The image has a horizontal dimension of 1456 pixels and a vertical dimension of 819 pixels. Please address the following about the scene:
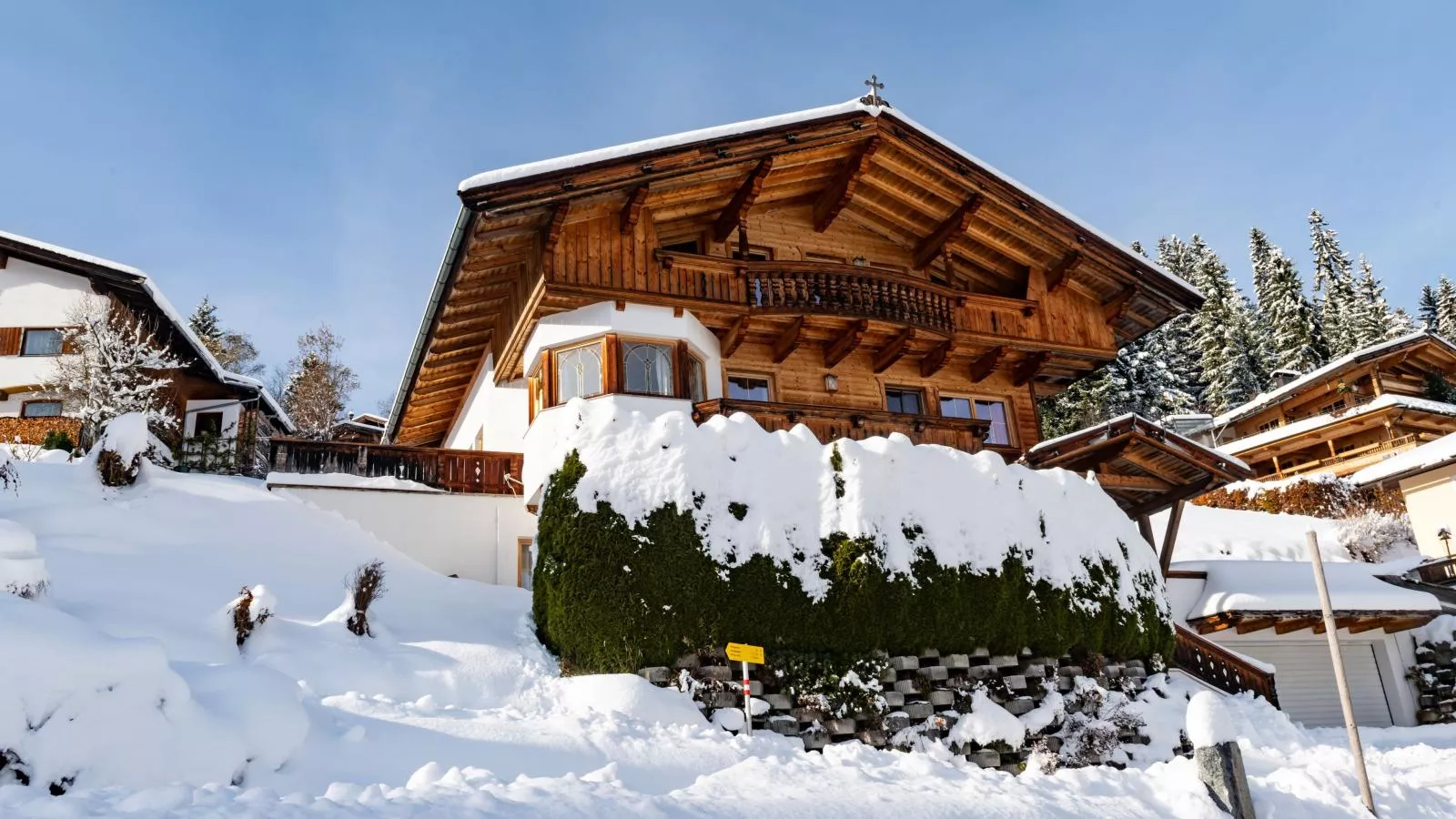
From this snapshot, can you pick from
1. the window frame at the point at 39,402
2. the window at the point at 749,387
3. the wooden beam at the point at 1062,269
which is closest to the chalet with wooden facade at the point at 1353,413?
the wooden beam at the point at 1062,269

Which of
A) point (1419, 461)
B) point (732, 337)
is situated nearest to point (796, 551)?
point (732, 337)

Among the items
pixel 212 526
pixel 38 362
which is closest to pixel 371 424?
pixel 38 362

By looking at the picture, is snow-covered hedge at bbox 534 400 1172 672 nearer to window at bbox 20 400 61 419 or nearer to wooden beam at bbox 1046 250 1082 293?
wooden beam at bbox 1046 250 1082 293

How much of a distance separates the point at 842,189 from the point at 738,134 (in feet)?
10.5

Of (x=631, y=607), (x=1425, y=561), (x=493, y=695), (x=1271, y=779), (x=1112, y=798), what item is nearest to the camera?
(x=1112, y=798)

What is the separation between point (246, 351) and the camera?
5047 cm

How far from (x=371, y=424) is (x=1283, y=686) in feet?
125

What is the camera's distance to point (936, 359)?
1961 cm

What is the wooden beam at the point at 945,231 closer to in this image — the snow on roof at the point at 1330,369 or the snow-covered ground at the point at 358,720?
the snow-covered ground at the point at 358,720

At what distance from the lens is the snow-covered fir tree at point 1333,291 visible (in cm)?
5394

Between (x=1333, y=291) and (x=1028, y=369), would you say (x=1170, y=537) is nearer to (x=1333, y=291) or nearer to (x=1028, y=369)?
(x=1028, y=369)

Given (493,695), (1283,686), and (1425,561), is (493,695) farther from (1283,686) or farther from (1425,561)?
(1425,561)

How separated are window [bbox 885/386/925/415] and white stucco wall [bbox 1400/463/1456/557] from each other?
1544 centimetres

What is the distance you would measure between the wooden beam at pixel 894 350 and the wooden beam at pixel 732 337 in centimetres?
289
